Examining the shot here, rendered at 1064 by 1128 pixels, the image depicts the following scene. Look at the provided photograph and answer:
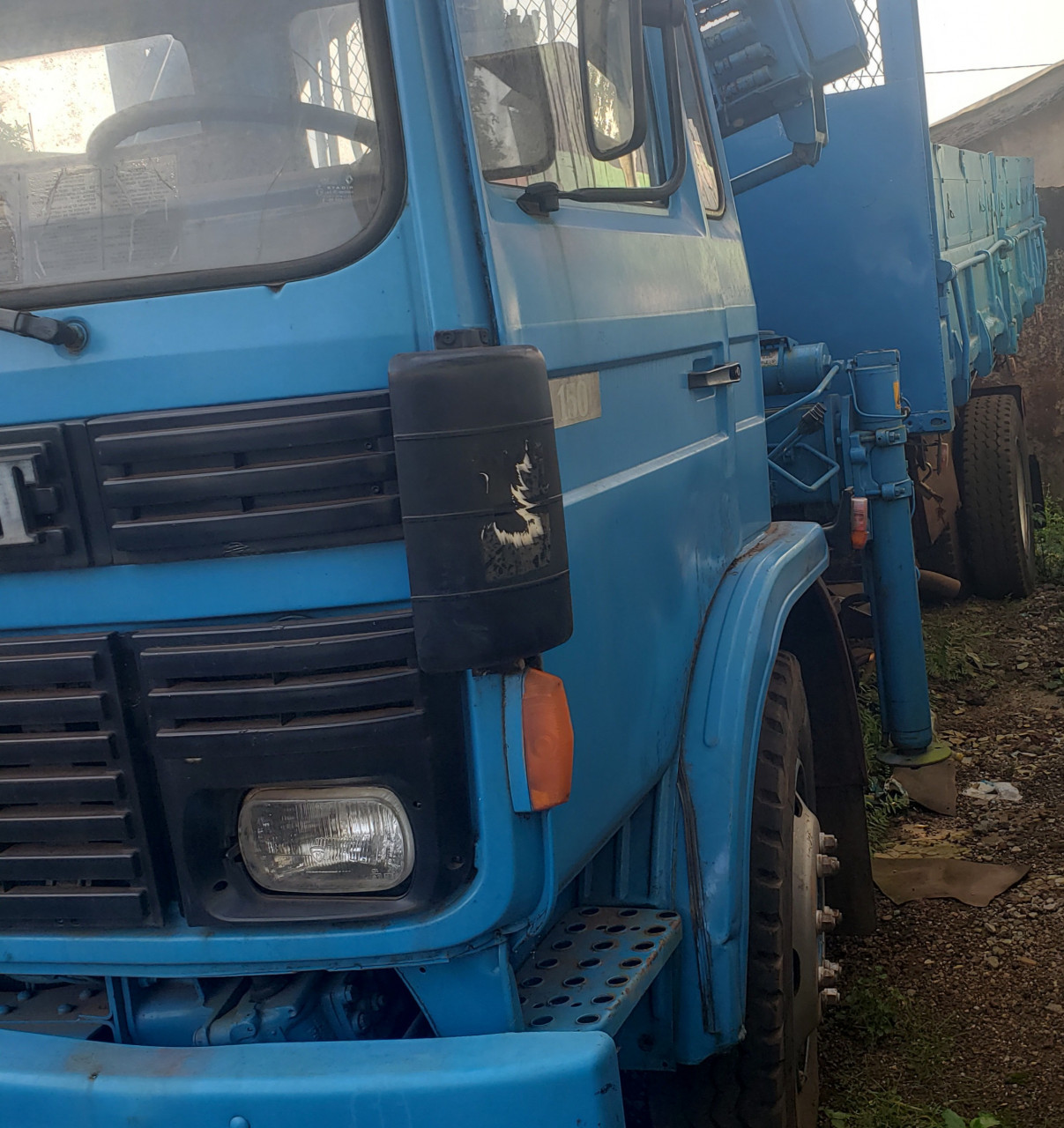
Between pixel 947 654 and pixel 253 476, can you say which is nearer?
pixel 253 476

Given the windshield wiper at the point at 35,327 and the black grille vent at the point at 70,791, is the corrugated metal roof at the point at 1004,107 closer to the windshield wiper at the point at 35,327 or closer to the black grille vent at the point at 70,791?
the windshield wiper at the point at 35,327

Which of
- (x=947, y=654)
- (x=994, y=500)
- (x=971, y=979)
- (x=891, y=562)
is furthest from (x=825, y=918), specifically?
(x=994, y=500)

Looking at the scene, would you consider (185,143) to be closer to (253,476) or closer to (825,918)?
(253,476)

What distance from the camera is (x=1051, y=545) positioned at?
7031 millimetres

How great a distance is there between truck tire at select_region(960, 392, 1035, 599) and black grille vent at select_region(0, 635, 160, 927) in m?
5.22

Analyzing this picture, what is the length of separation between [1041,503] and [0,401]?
703cm

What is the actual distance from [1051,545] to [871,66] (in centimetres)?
353

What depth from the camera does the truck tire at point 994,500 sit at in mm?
5961

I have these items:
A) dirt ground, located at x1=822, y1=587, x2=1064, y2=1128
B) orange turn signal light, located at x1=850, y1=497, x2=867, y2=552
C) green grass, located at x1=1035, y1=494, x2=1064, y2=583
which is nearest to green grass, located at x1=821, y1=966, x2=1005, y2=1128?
dirt ground, located at x1=822, y1=587, x2=1064, y2=1128

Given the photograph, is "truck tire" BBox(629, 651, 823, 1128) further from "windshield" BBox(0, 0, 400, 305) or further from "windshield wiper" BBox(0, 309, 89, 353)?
"windshield wiper" BBox(0, 309, 89, 353)

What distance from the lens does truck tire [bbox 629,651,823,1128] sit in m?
2.12

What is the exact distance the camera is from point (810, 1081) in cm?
252

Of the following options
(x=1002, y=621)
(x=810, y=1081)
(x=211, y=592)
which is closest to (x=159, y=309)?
(x=211, y=592)

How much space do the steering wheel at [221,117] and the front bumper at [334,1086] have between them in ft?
3.69
